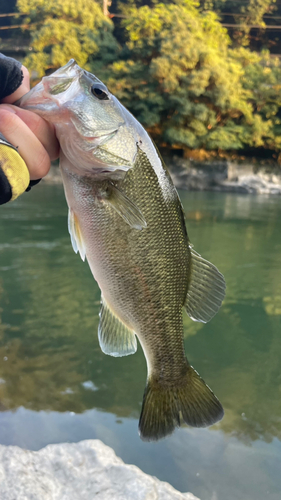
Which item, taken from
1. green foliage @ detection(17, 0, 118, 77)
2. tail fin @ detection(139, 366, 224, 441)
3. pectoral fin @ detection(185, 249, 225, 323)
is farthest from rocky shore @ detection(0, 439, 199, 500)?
green foliage @ detection(17, 0, 118, 77)

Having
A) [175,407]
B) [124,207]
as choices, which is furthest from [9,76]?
[175,407]

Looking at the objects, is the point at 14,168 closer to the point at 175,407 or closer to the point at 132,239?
the point at 132,239

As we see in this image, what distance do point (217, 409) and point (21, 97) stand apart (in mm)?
1134

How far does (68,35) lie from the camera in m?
23.0

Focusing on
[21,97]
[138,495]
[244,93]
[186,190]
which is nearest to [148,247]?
[21,97]

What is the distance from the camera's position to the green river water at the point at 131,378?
2.65 m

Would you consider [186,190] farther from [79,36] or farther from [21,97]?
[21,97]

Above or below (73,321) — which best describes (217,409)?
above

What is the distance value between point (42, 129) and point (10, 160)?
0.14 metres

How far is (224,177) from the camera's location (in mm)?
20328

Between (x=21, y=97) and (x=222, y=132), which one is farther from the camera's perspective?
(x=222, y=132)

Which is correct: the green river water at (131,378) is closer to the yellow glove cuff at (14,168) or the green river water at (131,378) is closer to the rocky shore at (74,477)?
the rocky shore at (74,477)

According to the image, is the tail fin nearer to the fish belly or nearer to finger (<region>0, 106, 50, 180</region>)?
the fish belly

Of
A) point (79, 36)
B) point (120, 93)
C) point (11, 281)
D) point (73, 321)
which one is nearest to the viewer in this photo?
point (73, 321)
